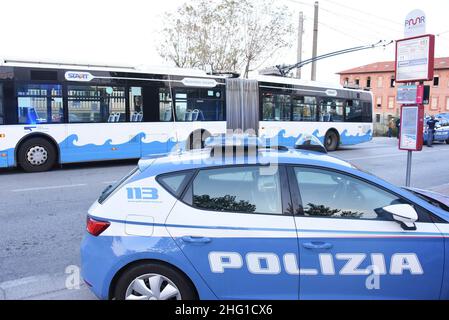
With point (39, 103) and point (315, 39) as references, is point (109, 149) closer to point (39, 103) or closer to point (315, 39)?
point (39, 103)

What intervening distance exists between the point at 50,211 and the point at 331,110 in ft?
44.0

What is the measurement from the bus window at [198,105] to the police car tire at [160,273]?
396 inches

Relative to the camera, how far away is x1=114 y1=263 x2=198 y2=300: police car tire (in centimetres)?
298

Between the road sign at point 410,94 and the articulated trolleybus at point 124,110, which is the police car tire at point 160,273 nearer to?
the road sign at point 410,94

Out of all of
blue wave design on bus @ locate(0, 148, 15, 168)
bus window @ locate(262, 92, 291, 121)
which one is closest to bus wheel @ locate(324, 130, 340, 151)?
bus window @ locate(262, 92, 291, 121)

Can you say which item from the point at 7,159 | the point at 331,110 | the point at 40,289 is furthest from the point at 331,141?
the point at 40,289

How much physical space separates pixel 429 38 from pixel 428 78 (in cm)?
57

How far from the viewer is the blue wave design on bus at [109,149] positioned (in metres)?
11.0

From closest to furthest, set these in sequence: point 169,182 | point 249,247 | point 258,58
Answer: point 249,247, point 169,182, point 258,58

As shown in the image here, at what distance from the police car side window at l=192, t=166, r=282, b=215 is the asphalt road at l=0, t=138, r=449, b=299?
1.63 meters

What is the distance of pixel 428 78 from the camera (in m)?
6.05
